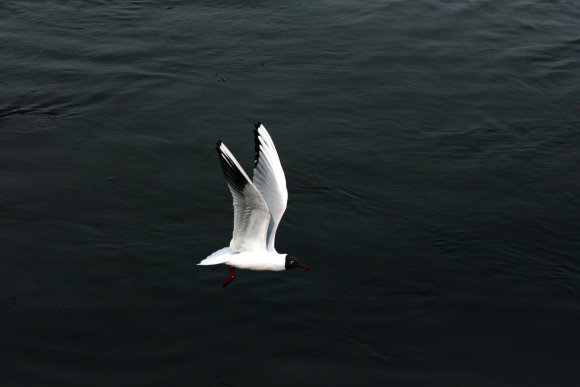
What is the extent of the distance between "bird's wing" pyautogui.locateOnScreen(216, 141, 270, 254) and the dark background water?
1329 mm

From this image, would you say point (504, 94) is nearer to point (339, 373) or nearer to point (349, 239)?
point (349, 239)

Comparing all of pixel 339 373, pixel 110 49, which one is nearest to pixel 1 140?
pixel 110 49

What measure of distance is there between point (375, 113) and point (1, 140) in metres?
7.11

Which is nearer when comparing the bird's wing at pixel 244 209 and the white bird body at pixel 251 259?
the bird's wing at pixel 244 209

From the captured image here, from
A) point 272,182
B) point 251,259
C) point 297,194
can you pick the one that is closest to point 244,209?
point 272,182

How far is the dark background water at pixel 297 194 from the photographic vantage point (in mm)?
9250

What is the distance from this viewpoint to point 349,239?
36.3 feet

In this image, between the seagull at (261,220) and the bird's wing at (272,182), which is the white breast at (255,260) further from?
the bird's wing at (272,182)

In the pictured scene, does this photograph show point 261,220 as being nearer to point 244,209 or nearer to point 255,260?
point 244,209

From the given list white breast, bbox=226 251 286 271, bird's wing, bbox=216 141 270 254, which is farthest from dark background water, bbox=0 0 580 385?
bird's wing, bbox=216 141 270 254

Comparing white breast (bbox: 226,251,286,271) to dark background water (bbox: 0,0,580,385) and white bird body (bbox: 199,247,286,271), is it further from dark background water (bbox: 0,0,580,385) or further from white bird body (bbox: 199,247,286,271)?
dark background water (bbox: 0,0,580,385)

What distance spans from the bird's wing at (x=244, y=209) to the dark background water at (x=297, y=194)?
1.33 meters

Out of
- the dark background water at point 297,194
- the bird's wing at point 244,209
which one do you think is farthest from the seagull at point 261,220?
the dark background water at point 297,194

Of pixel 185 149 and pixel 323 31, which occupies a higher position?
pixel 323 31
